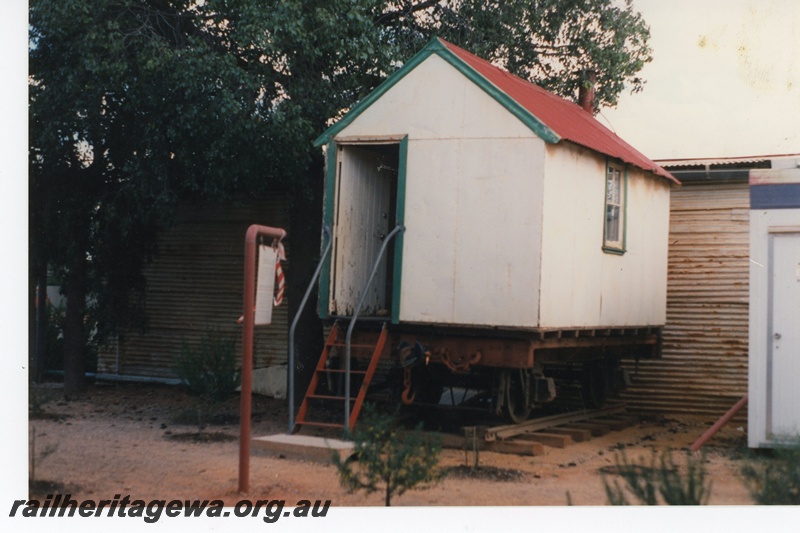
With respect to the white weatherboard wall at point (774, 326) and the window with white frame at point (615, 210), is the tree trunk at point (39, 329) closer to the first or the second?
the window with white frame at point (615, 210)

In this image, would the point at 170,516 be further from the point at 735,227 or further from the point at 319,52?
the point at 735,227

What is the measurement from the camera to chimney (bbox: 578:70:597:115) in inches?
578

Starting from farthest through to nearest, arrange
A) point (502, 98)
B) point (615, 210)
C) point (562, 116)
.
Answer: point (615, 210), point (562, 116), point (502, 98)

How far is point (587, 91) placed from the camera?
14828 mm

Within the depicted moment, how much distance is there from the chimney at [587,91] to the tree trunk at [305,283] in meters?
4.11

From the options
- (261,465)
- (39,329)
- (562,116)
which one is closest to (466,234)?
(562,116)

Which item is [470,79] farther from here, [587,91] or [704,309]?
[704,309]

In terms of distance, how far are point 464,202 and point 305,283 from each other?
3.87 m

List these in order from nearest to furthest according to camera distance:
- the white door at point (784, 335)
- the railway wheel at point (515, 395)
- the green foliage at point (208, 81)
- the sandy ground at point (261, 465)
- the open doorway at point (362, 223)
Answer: the sandy ground at point (261, 465) < the white door at point (784, 335) < the railway wheel at point (515, 395) < the open doorway at point (362, 223) < the green foliage at point (208, 81)

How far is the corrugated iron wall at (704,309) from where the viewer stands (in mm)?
13867

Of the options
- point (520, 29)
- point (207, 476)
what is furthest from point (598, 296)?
point (207, 476)

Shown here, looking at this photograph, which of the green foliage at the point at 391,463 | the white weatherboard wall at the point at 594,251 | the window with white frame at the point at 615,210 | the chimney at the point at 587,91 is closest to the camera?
the green foliage at the point at 391,463

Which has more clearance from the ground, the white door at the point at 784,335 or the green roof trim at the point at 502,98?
the green roof trim at the point at 502,98

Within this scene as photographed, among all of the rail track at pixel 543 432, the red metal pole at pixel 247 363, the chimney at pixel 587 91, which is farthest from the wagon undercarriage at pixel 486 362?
the chimney at pixel 587 91
